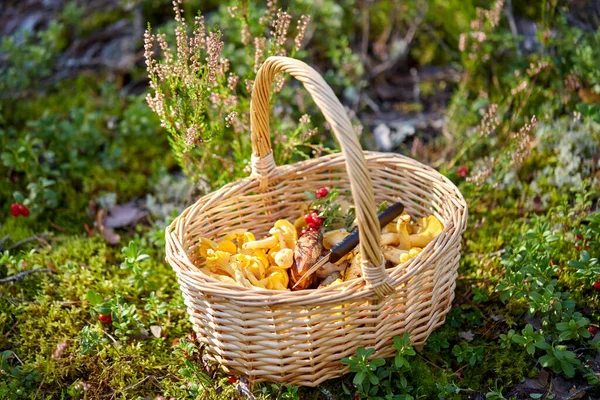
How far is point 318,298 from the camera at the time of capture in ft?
7.16

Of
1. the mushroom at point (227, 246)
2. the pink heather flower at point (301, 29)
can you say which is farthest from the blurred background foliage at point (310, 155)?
the mushroom at point (227, 246)

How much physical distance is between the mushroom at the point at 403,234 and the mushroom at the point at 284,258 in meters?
0.49

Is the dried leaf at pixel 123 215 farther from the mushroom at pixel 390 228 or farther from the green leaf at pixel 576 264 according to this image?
the green leaf at pixel 576 264

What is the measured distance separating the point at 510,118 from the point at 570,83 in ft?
1.28

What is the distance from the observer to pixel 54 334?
281cm

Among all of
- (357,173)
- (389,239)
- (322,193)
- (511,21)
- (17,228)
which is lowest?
(17,228)

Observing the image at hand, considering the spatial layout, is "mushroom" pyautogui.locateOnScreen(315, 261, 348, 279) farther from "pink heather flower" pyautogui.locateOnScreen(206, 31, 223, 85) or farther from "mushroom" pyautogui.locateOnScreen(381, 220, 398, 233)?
"pink heather flower" pyautogui.locateOnScreen(206, 31, 223, 85)

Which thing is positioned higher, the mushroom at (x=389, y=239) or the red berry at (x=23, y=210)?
the mushroom at (x=389, y=239)

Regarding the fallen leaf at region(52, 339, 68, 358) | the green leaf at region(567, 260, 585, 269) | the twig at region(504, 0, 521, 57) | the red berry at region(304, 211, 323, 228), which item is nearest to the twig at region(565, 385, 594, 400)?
the green leaf at region(567, 260, 585, 269)

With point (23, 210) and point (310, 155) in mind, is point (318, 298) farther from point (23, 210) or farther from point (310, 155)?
point (23, 210)

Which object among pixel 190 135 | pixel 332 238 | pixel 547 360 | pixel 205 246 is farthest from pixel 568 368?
pixel 190 135

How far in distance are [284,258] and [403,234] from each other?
540mm

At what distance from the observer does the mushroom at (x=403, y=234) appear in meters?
2.74

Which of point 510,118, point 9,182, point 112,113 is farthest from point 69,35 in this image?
point 510,118
